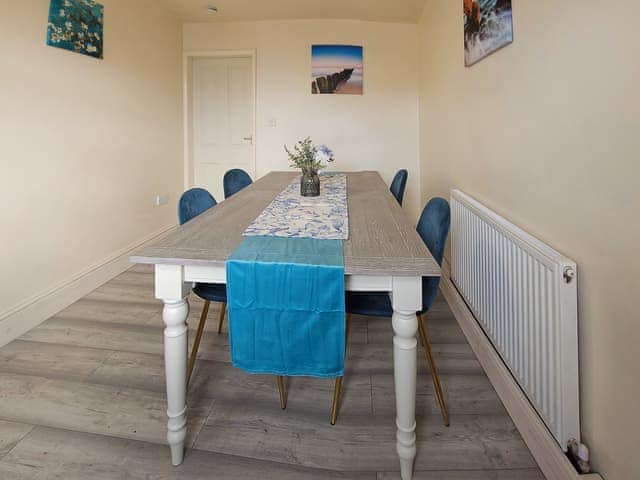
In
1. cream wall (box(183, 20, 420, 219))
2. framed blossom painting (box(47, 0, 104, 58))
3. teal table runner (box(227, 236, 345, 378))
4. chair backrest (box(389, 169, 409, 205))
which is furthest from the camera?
cream wall (box(183, 20, 420, 219))

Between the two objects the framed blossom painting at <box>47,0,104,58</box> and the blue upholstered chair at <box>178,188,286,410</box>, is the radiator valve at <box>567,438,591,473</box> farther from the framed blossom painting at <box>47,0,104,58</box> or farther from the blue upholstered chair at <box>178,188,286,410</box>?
the framed blossom painting at <box>47,0,104,58</box>

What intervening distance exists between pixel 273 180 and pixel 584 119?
214 cm

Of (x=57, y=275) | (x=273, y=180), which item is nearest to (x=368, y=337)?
(x=273, y=180)

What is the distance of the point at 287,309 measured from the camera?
1192 mm

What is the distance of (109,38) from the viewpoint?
3029mm

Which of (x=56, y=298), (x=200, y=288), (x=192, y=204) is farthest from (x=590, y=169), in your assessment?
(x=56, y=298)

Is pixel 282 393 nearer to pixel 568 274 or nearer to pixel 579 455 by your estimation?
pixel 579 455

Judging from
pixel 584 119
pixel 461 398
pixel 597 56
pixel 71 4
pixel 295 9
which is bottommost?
pixel 461 398

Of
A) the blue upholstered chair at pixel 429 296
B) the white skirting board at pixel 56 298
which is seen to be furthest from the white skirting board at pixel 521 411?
the white skirting board at pixel 56 298

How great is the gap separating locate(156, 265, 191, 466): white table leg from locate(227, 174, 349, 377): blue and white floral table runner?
0.17 m

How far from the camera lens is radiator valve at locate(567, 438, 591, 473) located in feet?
3.80

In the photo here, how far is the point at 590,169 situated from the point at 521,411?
937 mm

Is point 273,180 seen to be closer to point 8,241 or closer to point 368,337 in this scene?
point 368,337

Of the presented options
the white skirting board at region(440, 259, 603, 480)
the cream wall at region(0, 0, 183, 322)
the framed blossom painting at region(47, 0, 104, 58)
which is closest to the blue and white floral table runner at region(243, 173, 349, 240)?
the white skirting board at region(440, 259, 603, 480)
